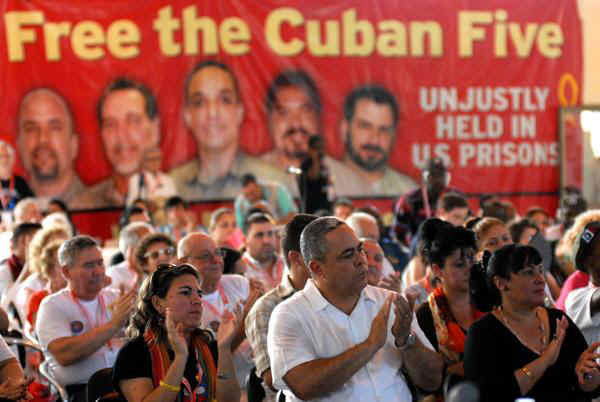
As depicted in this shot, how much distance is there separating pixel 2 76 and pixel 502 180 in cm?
626

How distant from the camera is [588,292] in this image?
4414mm

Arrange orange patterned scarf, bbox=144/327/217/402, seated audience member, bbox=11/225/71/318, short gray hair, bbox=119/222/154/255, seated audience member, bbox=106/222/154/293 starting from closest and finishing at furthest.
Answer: orange patterned scarf, bbox=144/327/217/402 < seated audience member, bbox=106/222/154/293 < seated audience member, bbox=11/225/71/318 < short gray hair, bbox=119/222/154/255

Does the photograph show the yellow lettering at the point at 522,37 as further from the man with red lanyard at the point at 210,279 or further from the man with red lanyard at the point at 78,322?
the man with red lanyard at the point at 78,322

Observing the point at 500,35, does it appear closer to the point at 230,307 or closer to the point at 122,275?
the point at 122,275

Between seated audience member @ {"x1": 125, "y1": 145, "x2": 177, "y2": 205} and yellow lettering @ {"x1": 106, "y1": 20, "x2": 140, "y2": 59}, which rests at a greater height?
yellow lettering @ {"x1": 106, "y1": 20, "x2": 140, "y2": 59}

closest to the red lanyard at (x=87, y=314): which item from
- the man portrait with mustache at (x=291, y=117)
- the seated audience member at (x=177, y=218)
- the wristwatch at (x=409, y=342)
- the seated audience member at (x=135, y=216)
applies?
the wristwatch at (x=409, y=342)

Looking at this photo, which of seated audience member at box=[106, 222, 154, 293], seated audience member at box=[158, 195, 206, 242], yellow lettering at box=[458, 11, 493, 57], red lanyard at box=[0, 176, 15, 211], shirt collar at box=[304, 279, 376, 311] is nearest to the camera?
shirt collar at box=[304, 279, 376, 311]

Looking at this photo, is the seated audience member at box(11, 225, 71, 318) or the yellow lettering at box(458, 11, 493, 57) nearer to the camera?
the seated audience member at box(11, 225, 71, 318)

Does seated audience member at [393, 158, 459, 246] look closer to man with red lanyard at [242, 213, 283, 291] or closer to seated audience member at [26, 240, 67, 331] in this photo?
man with red lanyard at [242, 213, 283, 291]

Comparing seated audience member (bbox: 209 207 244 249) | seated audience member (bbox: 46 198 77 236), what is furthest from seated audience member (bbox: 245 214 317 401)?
seated audience member (bbox: 46 198 77 236)

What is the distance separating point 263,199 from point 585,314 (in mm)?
6622

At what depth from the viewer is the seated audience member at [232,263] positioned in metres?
6.36

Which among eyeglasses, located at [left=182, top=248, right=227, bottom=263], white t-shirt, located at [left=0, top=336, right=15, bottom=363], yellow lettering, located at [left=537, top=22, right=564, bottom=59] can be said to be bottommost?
white t-shirt, located at [left=0, top=336, right=15, bottom=363]

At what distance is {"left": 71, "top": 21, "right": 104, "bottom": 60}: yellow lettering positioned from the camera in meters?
11.6
